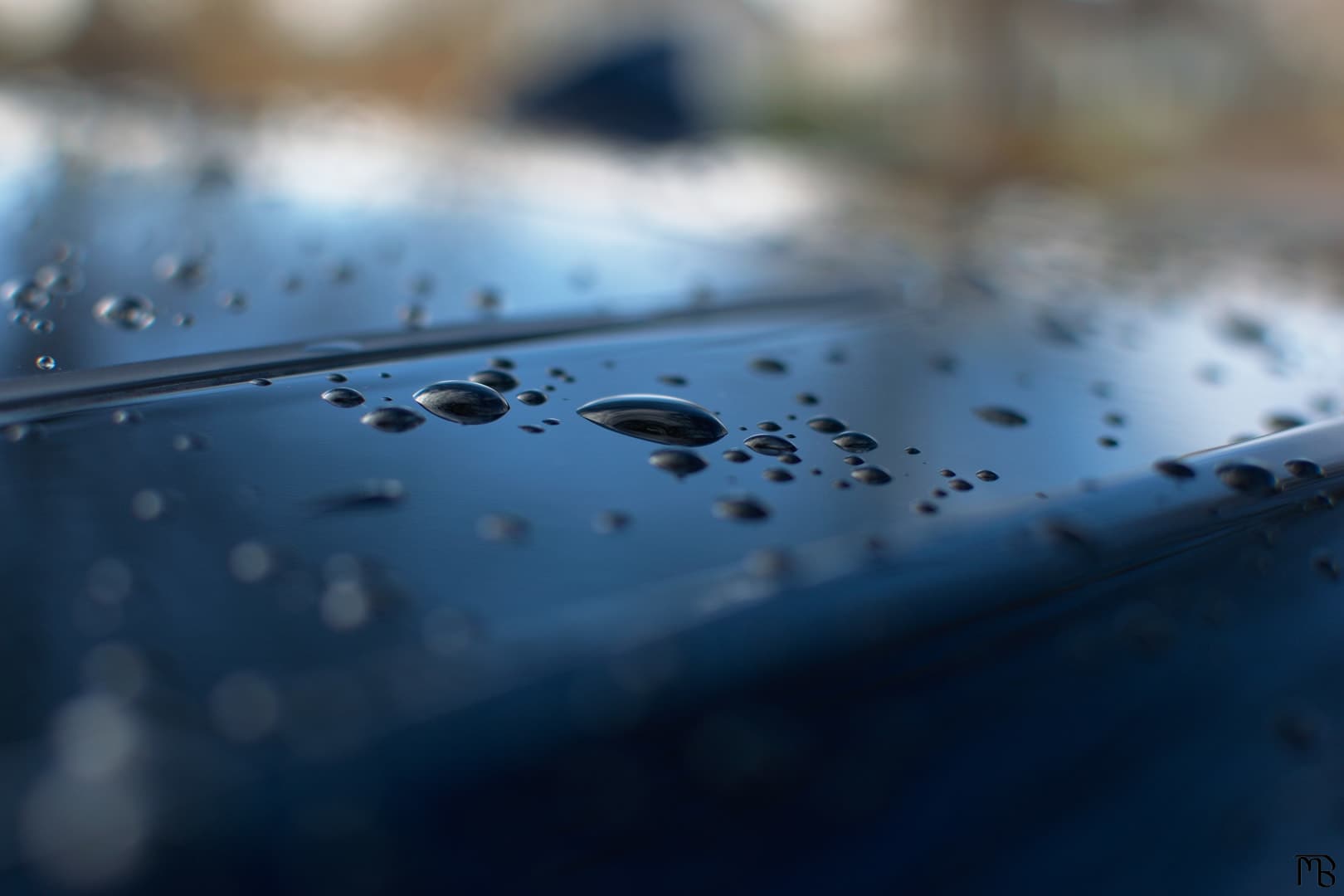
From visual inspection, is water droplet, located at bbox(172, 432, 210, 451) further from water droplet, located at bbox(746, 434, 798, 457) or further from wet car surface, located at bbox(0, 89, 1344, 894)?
water droplet, located at bbox(746, 434, 798, 457)

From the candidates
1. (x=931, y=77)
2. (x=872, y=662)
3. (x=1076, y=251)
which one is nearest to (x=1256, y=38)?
(x=931, y=77)

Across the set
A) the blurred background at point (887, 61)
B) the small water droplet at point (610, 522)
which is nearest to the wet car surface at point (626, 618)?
the small water droplet at point (610, 522)

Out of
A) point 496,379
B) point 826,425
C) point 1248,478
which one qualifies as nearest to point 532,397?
point 496,379

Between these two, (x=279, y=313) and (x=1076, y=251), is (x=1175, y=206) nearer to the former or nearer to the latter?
(x=1076, y=251)

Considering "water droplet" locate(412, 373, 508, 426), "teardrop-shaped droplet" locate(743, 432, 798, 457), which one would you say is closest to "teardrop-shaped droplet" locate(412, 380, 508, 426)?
"water droplet" locate(412, 373, 508, 426)

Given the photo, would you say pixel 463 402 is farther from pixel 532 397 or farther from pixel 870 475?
pixel 870 475

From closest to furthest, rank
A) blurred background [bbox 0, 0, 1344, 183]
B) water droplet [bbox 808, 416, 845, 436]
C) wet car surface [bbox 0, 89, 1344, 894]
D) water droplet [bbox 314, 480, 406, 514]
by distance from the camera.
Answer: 1. wet car surface [bbox 0, 89, 1344, 894]
2. water droplet [bbox 314, 480, 406, 514]
3. water droplet [bbox 808, 416, 845, 436]
4. blurred background [bbox 0, 0, 1344, 183]
